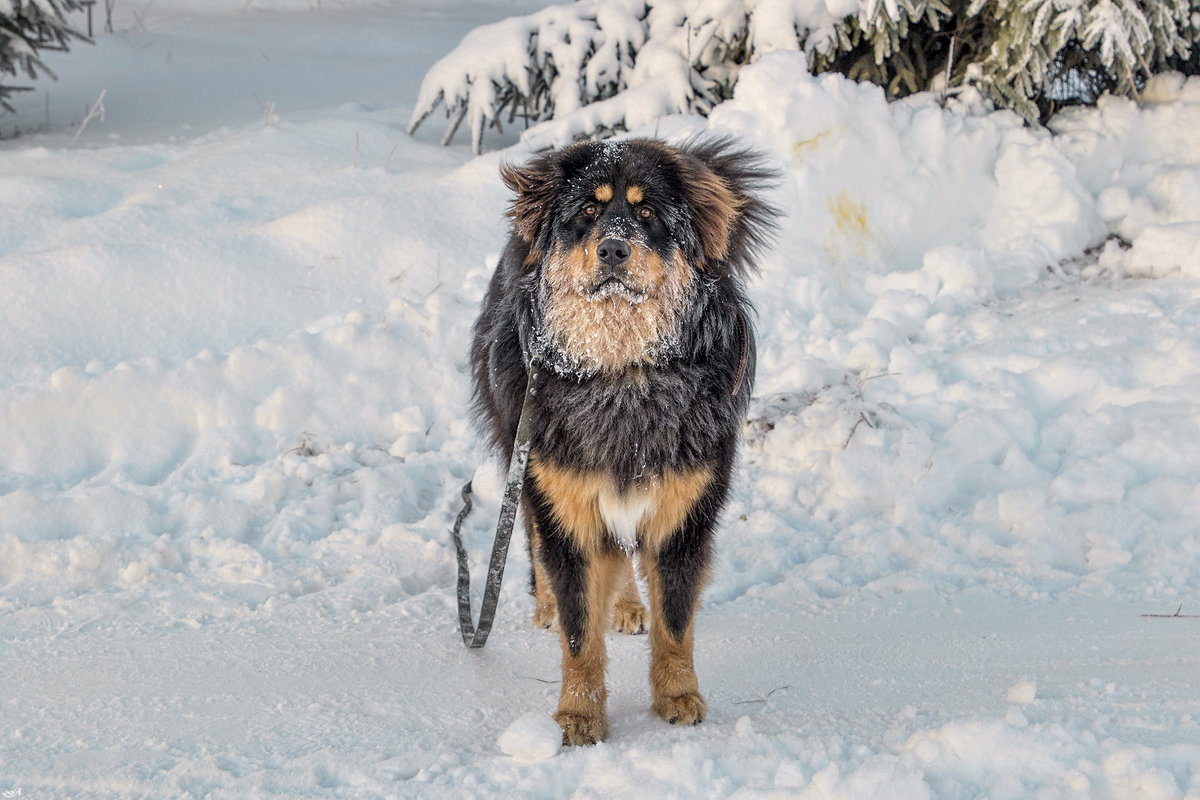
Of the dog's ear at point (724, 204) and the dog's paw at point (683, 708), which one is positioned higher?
the dog's ear at point (724, 204)

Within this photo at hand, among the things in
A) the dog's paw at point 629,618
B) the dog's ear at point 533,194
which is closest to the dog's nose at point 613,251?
the dog's ear at point 533,194

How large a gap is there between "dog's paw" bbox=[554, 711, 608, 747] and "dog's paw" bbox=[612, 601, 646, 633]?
95 cm

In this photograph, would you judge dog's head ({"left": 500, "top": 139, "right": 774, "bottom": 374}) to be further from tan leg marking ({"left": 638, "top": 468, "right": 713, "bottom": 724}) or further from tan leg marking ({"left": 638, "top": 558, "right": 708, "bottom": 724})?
tan leg marking ({"left": 638, "top": 558, "right": 708, "bottom": 724})

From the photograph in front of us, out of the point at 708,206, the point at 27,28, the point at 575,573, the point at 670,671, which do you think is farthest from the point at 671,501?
the point at 27,28

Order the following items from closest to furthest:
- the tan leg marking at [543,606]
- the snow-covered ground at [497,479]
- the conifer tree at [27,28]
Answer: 1. the snow-covered ground at [497,479]
2. the tan leg marking at [543,606]
3. the conifer tree at [27,28]

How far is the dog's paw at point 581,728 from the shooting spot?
9.55ft

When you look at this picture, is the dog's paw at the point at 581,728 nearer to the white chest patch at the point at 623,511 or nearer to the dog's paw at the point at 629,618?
the white chest patch at the point at 623,511

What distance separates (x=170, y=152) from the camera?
25.7 feet

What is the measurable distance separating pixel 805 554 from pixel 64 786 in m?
2.80

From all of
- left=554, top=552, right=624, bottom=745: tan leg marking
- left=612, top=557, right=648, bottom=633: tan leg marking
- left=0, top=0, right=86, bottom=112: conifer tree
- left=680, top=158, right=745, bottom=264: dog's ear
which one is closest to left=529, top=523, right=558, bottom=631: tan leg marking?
left=612, top=557, right=648, bottom=633: tan leg marking

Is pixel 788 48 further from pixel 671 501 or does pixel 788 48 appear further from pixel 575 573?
pixel 575 573

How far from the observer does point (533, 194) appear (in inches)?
126

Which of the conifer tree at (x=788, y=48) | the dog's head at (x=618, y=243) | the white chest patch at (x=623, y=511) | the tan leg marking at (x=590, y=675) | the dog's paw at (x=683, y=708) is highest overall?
the conifer tree at (x=788, y=48)

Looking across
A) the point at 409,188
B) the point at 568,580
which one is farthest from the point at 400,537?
the point at 409,188
